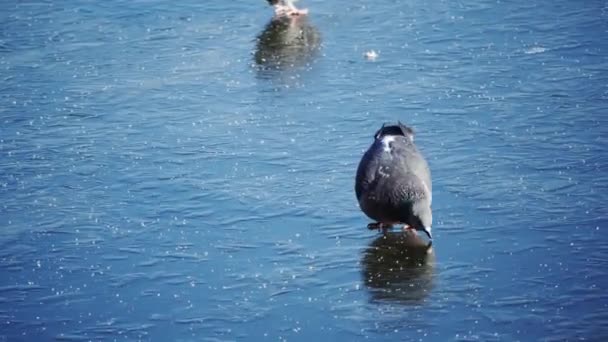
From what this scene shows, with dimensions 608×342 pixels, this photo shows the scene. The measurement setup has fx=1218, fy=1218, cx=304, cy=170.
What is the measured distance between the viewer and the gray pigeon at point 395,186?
7.58m

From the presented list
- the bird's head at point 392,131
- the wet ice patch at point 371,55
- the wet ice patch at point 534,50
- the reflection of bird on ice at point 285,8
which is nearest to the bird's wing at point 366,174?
the bird's head at point 392,131

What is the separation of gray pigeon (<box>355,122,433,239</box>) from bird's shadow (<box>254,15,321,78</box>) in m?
2.88

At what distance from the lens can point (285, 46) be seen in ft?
37.8

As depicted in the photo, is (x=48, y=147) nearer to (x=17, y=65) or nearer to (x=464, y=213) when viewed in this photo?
(x=17, y=65)

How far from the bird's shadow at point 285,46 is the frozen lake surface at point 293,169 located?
0.11 feet

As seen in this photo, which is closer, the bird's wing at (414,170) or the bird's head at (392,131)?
the bird's wing at (414,170)

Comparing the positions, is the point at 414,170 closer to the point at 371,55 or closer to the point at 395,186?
the point at 395,186

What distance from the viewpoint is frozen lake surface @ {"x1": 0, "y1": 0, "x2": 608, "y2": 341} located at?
22.5ft

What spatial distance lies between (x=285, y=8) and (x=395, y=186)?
4.86m

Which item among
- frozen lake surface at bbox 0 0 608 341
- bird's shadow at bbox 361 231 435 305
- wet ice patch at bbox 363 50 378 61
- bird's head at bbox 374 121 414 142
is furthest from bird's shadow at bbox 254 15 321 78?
bird's shadow at bbox 361 231 435 305

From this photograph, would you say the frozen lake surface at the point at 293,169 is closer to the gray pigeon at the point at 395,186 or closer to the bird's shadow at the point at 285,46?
the bird's shadow at the point at 285,46

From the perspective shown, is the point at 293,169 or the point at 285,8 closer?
the point at 293,169

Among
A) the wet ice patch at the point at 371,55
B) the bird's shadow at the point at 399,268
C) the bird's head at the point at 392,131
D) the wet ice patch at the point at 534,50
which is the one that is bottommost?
the bird's shadow at the point at 399,268

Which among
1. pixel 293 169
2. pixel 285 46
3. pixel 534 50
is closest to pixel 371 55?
pixel 285 46
